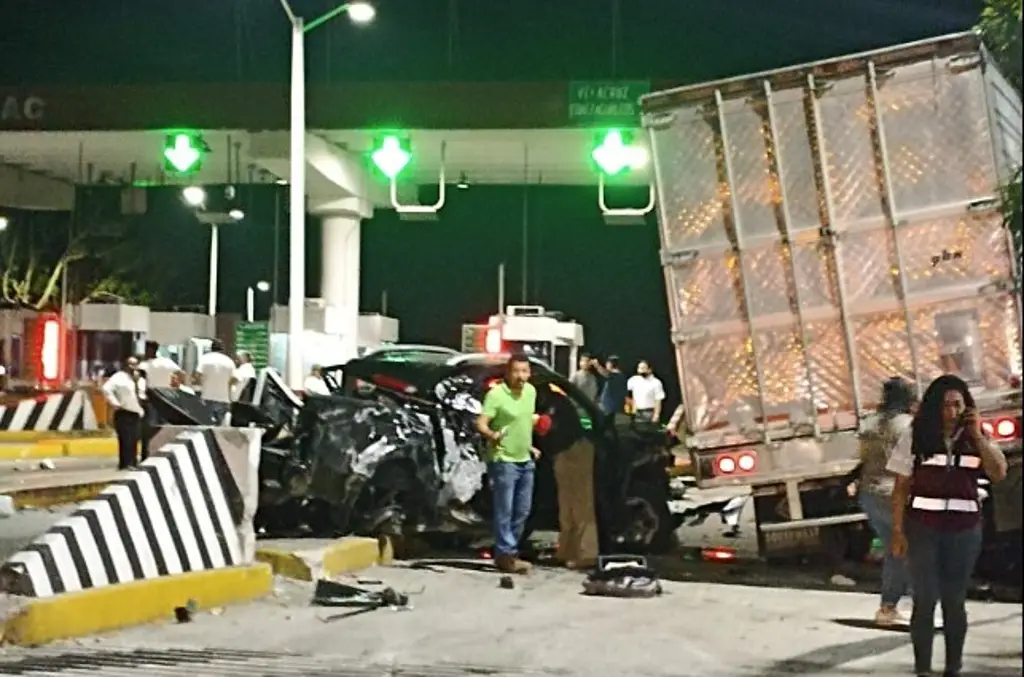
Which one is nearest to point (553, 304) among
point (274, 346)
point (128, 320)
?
point (128, 320)

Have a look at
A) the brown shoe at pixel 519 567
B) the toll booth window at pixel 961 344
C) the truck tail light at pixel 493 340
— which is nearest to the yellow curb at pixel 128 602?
the brown shoe at pixel 519 567

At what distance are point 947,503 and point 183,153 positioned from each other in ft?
50.3

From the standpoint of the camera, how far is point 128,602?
861 centimetres

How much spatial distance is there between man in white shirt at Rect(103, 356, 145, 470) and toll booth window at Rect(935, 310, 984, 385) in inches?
408

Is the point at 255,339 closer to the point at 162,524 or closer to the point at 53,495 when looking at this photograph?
the point at 53,495

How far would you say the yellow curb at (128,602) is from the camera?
7.98 metres

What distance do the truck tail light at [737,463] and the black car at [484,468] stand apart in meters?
1.90

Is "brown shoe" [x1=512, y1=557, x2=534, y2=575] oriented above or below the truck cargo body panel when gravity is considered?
below

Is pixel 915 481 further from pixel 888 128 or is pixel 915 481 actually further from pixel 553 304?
pixel 553 304

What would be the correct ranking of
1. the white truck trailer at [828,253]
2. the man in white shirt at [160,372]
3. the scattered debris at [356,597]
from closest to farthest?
the scattered debris at [356,597]
the white truck trailer at [828,253]
the man in white shirt at [160,372]

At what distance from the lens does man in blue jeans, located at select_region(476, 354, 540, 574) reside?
11.0 metres

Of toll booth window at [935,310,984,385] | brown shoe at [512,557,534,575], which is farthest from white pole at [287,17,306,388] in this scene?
toll booth window at [935,310,984,385]

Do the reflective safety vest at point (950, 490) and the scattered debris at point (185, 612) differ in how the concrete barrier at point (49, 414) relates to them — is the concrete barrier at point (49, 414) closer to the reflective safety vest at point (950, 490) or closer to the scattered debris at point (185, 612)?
the scattered debris at point (185, 612)

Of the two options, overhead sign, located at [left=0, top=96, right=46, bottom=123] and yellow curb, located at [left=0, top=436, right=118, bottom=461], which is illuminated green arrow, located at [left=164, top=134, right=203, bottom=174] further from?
yellow curb, located at [left=0, top=436, right=118, bottom=461]
